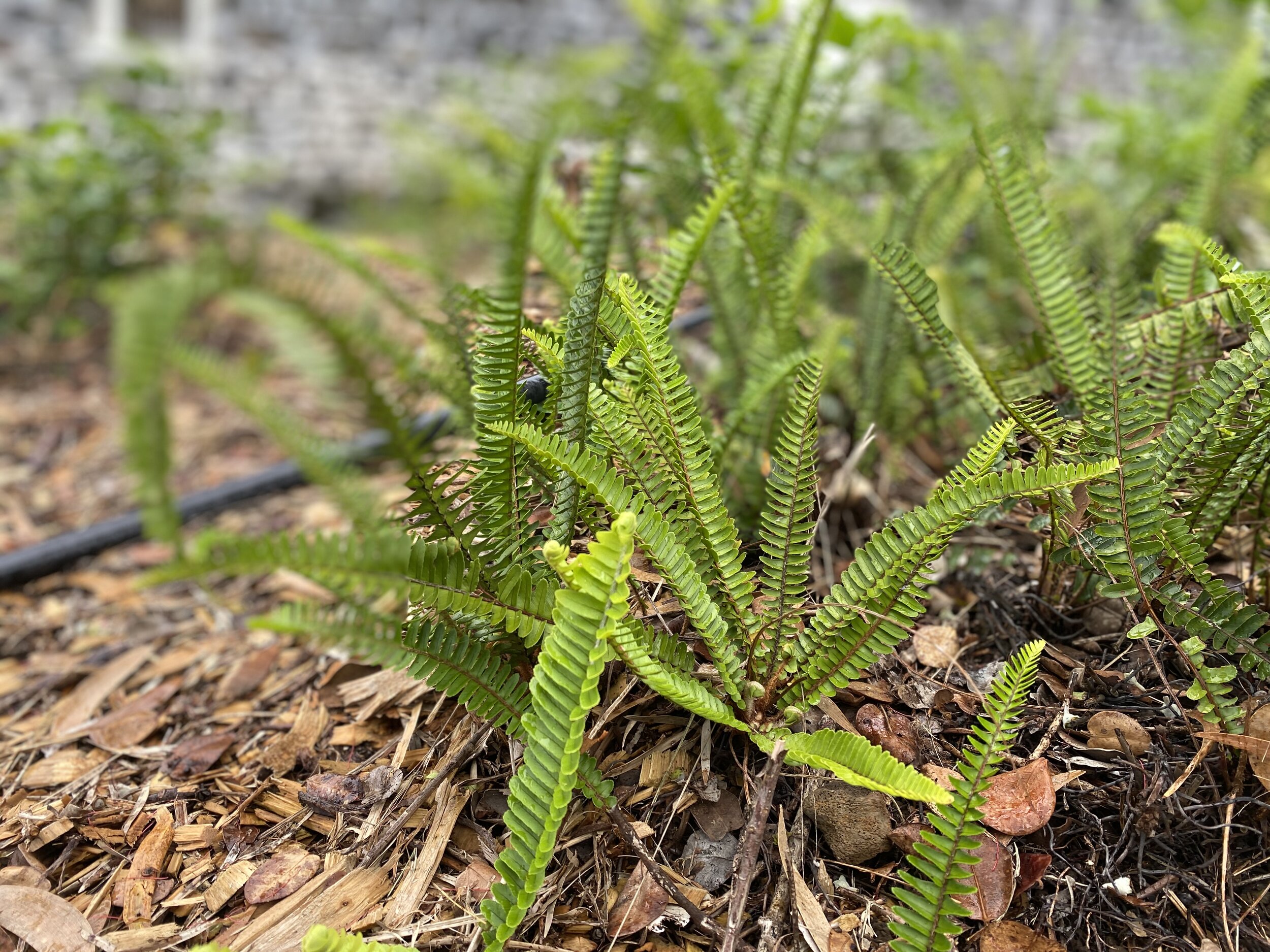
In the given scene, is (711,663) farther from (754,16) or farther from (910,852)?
(754,16)

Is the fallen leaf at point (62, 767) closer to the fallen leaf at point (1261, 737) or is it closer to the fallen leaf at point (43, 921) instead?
the fallen leaf at point (43, 921)

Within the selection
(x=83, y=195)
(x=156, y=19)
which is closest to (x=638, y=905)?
(x=83, y=195)

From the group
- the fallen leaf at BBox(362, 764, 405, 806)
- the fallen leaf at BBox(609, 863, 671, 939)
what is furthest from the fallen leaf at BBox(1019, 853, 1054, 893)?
the fallen leaf at BBox(362, 764, 405, 806)

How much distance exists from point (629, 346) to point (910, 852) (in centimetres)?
63

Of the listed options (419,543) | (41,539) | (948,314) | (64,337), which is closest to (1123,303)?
(948,314)

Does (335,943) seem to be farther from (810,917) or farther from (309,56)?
(309,56)

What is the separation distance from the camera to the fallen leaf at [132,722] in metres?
1.29

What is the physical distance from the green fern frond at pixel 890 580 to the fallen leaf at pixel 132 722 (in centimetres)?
97

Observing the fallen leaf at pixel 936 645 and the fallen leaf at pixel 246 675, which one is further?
the fallen leaf at pixel 246 675

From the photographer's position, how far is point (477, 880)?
97 centimetres

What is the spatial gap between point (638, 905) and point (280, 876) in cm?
42

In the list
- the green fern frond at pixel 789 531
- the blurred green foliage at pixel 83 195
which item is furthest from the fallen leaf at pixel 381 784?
the blurred green foliage at pixel 83 195

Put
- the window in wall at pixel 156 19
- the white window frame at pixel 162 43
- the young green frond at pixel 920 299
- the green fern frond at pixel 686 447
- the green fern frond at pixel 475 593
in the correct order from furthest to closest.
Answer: the window in wall at pixel 156 19, the white window frame at pixel 162 43, the young green frond at pixel 920 299, the green fern frond at pixel 686 447, the green fern frond at pixel 475 593

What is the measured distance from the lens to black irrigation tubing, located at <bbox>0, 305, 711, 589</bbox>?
70.7 inches
